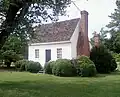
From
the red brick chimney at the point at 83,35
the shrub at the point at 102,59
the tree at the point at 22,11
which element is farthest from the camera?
the red brick chimney at the point at 83,35

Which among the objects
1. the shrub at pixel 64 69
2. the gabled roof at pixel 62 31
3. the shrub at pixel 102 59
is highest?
the gabled roof at pixel 62 31

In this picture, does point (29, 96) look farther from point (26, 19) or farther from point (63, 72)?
point (63, 72)

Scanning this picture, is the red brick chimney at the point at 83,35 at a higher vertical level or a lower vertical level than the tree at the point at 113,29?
lower

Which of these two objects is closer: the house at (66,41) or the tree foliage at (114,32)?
the house at (66,41)

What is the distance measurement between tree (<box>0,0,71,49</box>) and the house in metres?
15.5

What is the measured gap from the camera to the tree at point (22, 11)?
11938 millimetres

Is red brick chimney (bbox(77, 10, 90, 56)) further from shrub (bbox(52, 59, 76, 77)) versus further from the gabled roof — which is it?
shrub (bbox(52, 59, 76, 77))

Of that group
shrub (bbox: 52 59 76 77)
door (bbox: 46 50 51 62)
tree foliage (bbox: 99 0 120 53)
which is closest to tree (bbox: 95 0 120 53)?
tree foliage (bbox: 99 0 120 53)

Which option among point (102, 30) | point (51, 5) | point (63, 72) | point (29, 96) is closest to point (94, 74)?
point (63, 72)

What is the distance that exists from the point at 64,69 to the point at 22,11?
12.0 meters

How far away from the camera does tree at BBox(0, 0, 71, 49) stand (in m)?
11.9

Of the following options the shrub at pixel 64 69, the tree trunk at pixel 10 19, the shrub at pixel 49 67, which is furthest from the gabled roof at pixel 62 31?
the tree trunk at pixel 10 19

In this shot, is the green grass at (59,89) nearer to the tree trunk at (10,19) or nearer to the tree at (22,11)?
the tree at (22,11)

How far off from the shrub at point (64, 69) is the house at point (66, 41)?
549cm
